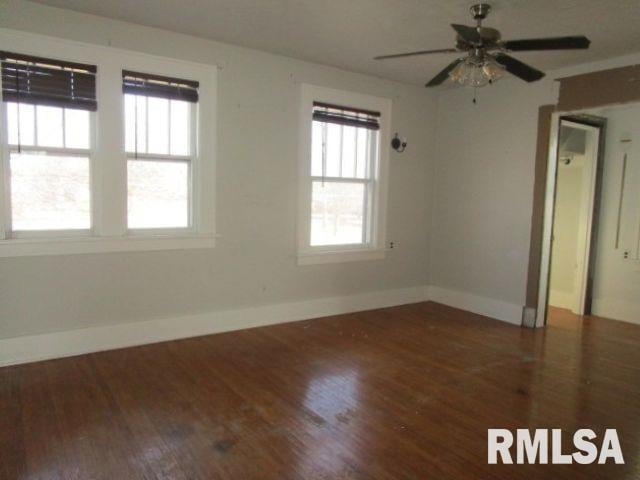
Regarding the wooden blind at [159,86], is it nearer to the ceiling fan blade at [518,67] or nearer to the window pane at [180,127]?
the window pane at [180,127]

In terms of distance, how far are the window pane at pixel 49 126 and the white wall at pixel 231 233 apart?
0.57 meters

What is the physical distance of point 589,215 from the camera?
5297 mm

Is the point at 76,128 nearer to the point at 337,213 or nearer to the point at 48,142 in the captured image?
the point at 48,142

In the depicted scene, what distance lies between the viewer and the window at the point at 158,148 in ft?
12.2

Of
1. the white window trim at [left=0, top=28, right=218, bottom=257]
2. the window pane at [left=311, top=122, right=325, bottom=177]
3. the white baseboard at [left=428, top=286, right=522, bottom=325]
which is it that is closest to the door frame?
the white baseboard at [left=428, top=286, right=522, bottom=325]

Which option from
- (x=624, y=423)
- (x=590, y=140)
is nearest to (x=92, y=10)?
(x=624, y=423)

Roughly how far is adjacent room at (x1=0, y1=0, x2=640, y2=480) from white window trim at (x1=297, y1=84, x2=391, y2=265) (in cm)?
3

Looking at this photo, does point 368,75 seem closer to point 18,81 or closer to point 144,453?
point 18,81

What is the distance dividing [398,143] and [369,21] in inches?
80.1

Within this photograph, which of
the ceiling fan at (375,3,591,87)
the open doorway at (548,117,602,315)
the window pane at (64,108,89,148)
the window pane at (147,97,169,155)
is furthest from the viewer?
the open doorway at (548,117,602,315)

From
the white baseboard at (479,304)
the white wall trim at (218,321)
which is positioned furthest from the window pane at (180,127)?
the white baseboard at (479,304)

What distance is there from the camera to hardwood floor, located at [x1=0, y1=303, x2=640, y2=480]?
7.36 feet

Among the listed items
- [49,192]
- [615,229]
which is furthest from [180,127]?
[615,229]

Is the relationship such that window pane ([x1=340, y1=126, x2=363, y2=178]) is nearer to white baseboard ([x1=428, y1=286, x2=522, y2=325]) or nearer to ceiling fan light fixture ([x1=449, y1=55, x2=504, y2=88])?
white baseboard ([x1=428, y1=286, x2=522, y2=325])
